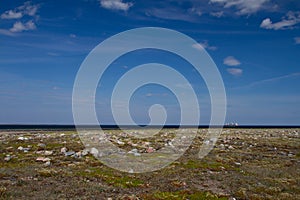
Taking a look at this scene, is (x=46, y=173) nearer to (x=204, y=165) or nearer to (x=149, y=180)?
(x=149, y=180)

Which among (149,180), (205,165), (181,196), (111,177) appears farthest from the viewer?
(205,165)

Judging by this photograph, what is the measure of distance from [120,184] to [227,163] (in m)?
11.6

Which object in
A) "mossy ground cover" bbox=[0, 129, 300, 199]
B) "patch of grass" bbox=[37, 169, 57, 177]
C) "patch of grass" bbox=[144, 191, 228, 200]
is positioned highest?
"patch of grass" bbox=[37, 169, 57, 177]

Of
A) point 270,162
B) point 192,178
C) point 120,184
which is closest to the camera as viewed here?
point 120,184

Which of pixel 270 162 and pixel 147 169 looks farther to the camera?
pixel 270 162

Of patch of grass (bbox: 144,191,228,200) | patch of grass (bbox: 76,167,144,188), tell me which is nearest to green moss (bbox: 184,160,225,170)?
patch of grass (bbox: 76,167,144,188)

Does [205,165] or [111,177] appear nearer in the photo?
[111,177]

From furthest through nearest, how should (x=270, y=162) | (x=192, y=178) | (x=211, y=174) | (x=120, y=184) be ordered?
(x=270, y=162) < (x=211, y=174) < (x=192, y=178) < (x=120, y=184)

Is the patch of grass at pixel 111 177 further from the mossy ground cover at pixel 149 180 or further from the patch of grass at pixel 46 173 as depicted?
the patch of grass at pixel 46 173

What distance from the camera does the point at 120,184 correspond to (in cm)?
Answer: 1730

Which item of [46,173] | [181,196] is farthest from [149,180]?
[46,173]

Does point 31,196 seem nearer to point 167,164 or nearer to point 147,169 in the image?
point 147,169

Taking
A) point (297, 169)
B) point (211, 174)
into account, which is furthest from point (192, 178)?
point (297, 169)

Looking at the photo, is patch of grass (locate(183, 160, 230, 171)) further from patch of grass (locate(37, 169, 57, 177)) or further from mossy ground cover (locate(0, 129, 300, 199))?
patch of grass (locate(37, 169, 57, 177))
